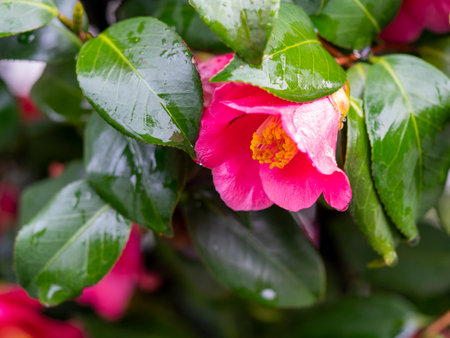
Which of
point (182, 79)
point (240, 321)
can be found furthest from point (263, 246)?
point (240, 321)

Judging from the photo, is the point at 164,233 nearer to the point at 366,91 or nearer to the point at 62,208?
the point at 62,208

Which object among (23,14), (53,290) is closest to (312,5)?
(23,14)

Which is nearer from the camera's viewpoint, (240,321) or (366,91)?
(366,91)

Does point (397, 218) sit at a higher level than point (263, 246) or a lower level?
Answer: higher

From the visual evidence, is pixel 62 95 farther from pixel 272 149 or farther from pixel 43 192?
pixel 272 149

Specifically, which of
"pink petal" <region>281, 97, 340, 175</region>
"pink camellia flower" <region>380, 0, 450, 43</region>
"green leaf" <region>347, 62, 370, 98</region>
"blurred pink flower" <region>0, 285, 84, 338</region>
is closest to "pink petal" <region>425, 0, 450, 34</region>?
"pink camellia flower" <region>380, 0, 450, 43</region>

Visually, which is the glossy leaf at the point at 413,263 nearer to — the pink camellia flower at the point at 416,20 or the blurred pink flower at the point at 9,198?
the pink camellia flower at the point at 416,20

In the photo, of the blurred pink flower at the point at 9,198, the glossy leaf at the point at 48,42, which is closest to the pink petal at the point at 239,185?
the glossy leaf at the point at 48,42

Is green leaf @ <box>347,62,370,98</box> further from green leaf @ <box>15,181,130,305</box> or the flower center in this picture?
green leaf @ <box>15,181,130,305</box>
